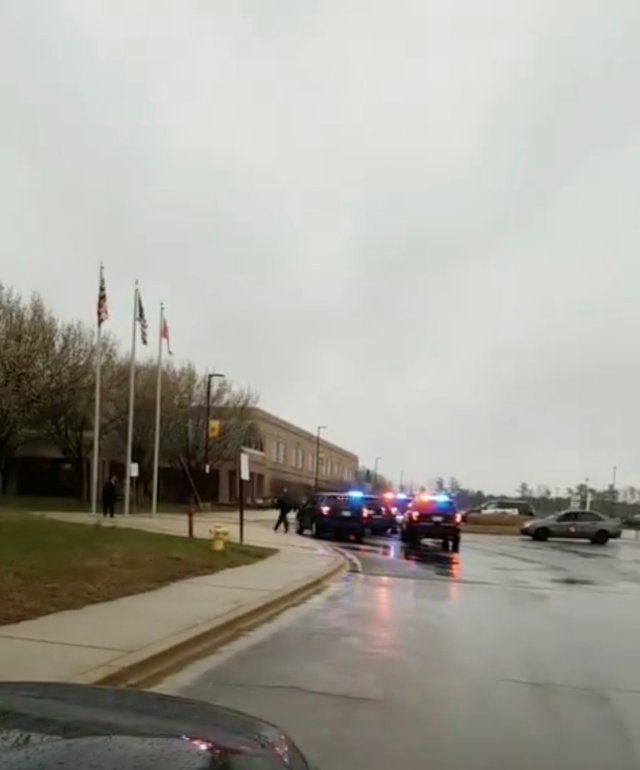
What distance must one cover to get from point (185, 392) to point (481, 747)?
56.1 meters

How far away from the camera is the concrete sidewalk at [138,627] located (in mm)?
7977

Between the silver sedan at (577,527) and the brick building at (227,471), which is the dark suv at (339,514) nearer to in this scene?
the silver sedan at (577,527)

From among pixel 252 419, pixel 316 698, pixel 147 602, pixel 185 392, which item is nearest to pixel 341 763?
pixel 316 698

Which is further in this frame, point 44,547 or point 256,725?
point 44,547

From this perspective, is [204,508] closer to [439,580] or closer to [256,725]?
[439,580]

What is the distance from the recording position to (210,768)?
2779 millimetres

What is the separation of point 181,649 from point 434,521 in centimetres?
2223

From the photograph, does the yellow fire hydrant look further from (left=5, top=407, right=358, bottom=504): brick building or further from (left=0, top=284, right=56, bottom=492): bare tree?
(left=5, top=407, right=358, bottom=504): brick building

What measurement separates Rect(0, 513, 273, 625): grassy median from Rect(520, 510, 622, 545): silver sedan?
22935mm

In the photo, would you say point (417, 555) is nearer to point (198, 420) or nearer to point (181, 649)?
point (181, 649)

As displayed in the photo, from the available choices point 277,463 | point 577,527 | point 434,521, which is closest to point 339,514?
point 434,521

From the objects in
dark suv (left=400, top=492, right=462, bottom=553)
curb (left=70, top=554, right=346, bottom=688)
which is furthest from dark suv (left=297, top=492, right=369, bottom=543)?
curb (left=70, top=554, right=346, bottom=688)

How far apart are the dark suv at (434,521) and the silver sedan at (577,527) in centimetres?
1206

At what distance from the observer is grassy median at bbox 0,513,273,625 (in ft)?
38.2
